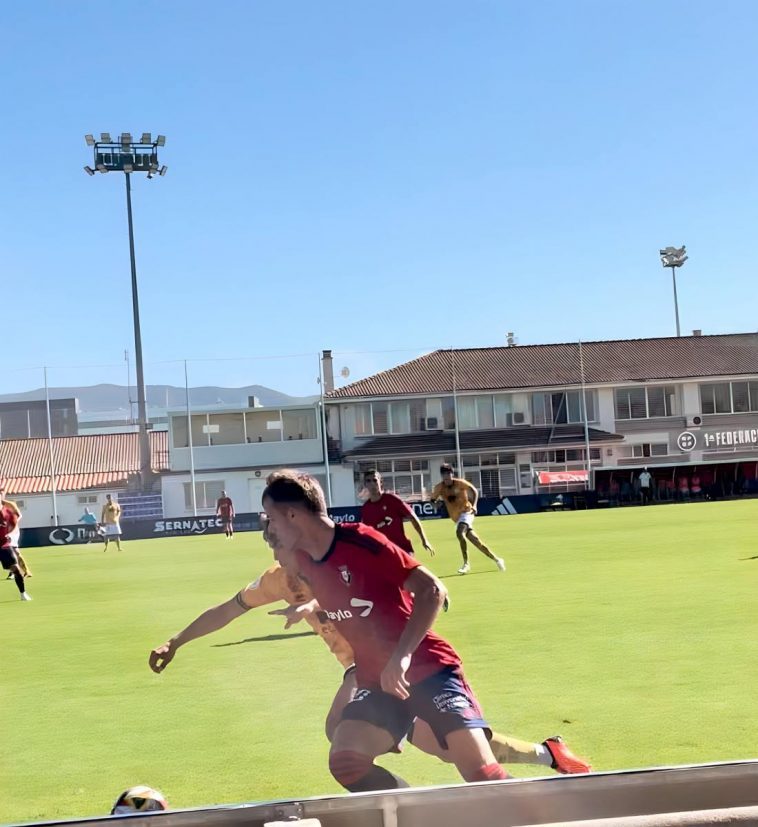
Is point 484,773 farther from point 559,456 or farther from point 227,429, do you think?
point 559,456

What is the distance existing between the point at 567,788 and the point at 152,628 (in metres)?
11.3

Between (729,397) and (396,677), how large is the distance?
5679 cm

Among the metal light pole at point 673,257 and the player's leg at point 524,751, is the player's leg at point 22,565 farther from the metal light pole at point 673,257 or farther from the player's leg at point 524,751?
the metal light pole at point 673,257

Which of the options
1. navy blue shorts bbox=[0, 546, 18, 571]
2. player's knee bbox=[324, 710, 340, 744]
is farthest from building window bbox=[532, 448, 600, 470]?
player's knee bbox=[324, 710, 340, 744]

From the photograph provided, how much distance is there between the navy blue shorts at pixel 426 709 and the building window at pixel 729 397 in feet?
184

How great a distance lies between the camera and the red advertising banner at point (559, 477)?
52688mm

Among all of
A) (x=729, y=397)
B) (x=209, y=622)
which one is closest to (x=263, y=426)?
(x=729, y=397)

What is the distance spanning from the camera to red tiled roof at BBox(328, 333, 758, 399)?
58938mm

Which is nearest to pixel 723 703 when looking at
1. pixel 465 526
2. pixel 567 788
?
pixel 567 788

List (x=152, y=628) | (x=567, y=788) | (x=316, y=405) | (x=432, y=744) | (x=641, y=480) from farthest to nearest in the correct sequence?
(x=316, y=405) → (x=641, y=480) → (x=152, y=628) → (x=432, y=744) → (x=567, y=788)

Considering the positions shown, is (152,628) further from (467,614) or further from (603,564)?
(603,564)

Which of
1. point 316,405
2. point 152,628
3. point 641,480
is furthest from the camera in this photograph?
point 316,405

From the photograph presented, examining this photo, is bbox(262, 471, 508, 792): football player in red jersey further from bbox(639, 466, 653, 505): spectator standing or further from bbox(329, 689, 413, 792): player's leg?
bbox(639, 466, 653, 505): spectator standing

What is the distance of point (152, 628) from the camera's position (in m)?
14.0
